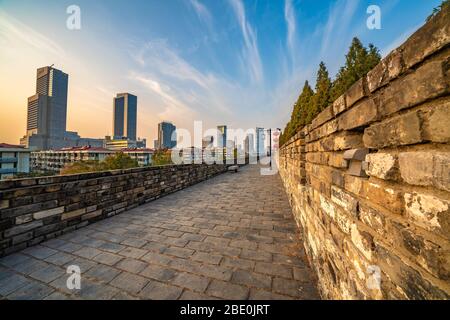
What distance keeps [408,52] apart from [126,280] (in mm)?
2872

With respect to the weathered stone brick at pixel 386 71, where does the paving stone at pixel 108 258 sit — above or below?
below

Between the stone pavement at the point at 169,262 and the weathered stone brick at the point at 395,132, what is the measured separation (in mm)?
1691

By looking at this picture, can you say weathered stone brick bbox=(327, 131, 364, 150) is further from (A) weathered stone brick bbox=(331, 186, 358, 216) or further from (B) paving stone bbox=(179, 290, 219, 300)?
(B) paving stone bbox=(179, 290, 219, 300)

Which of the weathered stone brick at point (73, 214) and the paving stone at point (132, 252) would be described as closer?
the paving stone at point (132, 252)

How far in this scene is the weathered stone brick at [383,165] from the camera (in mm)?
814

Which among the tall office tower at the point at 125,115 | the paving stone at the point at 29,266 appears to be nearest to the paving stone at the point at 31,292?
the paving stone at the point at 29,266

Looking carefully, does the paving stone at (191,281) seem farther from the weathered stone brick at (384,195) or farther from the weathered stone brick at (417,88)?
the weathered stone brick at (417,88)

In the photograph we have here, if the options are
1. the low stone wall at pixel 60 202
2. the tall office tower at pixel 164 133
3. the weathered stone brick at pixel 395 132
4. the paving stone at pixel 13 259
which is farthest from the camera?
the tall office tower at pixel 164 133

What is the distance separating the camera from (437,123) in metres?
0.61

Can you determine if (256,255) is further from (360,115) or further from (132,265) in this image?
(360,115)

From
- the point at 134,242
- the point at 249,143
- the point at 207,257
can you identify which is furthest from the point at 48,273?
the point at 249,143
